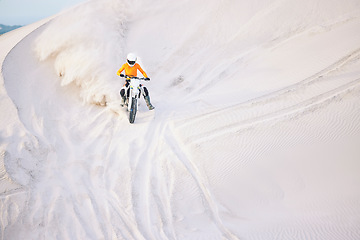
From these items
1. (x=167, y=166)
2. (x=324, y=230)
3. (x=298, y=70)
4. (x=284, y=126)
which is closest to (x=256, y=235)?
(x=324, y=230)

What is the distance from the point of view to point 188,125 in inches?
243

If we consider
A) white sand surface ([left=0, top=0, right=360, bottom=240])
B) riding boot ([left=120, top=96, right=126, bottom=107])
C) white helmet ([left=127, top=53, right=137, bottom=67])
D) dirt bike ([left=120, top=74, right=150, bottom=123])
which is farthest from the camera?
riding boot ([left=120, top=96, right=126, bottom=107])

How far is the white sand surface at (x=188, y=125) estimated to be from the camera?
14.6 ft

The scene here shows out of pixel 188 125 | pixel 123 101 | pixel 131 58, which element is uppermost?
pixel 131 58

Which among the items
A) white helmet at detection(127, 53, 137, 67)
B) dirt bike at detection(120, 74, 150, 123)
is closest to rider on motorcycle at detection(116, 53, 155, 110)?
white helmet at detection(127, 53, 137, 67)

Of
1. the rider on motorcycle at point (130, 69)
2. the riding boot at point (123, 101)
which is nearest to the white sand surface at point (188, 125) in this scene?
the riding boot at point (123, 101)

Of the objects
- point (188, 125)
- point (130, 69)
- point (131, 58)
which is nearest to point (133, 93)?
point (130, 69)

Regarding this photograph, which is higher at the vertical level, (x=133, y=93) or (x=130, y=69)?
(x=130, y=69)

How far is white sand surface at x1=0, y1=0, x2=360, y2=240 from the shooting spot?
14.6ft

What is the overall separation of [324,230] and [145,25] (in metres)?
8.10

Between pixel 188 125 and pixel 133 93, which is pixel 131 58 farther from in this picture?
pixel 188 125

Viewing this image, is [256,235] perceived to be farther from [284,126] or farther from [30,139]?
[30,139]

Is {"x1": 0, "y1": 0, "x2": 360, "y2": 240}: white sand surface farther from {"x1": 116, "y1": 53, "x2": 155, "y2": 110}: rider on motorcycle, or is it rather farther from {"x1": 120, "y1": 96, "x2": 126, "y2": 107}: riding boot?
{"x1": 116, "y1": 53, "x2": 155, "y2": 110}: rider on motorcycle

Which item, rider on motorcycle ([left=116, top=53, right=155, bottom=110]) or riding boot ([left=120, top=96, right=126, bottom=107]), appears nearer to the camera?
rider on motorcycle ([left=116, top=53, right=155, bottom=110])
